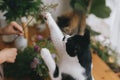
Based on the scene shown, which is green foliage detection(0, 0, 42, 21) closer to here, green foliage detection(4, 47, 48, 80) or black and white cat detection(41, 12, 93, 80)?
green foliage detection(4, 47, 48, 80)

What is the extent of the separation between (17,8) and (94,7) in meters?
0.64

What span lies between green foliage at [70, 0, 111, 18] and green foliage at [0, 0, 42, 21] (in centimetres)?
50

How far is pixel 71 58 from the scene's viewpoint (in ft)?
2.40

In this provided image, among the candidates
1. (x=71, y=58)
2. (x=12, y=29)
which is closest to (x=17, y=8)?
(x=12, y=29)

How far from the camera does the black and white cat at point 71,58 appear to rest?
71cm

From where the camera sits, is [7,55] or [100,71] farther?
[100,71]

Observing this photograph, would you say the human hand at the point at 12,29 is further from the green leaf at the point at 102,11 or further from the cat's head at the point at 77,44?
the green leaf at the point at 102,11

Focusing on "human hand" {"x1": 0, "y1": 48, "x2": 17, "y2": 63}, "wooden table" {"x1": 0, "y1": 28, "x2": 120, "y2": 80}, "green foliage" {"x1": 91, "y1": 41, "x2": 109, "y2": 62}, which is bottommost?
"green foliage" {"x1": 91, "y1": 41, "x2": 109, "y2": 62}

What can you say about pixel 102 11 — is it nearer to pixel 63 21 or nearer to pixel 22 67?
pixel 63 21

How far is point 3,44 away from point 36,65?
1.25 feet

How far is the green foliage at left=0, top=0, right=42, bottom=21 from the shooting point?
1.02 meters

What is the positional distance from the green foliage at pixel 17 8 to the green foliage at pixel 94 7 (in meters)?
Answer: 0.50

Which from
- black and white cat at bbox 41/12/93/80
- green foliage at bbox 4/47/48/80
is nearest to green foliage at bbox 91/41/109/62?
green foliage at bbox 4/47/48/80

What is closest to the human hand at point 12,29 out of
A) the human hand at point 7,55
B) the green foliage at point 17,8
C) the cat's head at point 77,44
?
the green foliage at point 17,8
